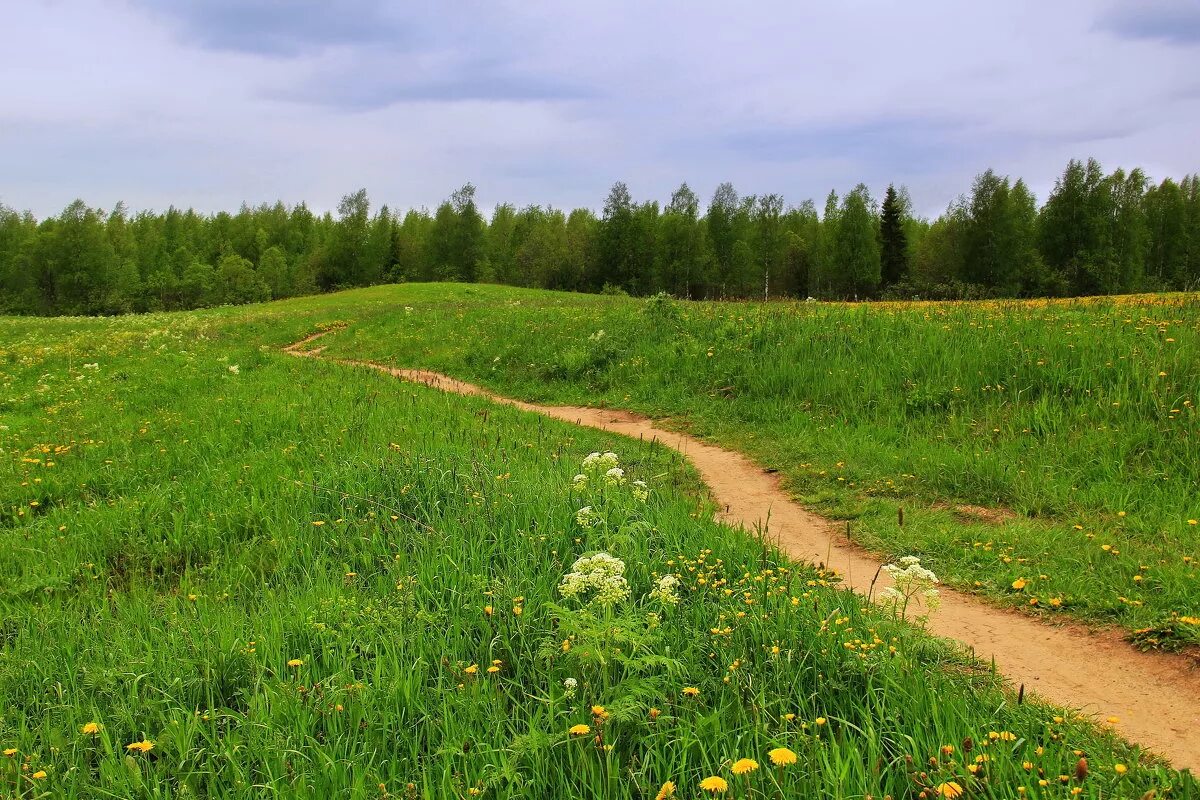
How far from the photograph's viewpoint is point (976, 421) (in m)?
9.21

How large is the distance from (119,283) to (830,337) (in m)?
107

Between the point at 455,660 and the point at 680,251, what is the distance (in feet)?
283

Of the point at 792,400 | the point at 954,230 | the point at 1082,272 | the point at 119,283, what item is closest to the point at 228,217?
the point at 119,283

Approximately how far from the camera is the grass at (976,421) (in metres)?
5.64

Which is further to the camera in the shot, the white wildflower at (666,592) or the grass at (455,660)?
the white wildflower at (666,592)

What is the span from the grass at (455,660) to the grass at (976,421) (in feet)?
6.64

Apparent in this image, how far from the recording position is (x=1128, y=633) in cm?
465

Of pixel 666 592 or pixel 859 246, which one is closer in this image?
pixel 666 592

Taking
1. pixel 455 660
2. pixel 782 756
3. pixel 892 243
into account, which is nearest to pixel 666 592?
pixel 455 660

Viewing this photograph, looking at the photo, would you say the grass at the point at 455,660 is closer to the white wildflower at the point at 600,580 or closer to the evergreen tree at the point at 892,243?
the white wildflower at the point at 600,580

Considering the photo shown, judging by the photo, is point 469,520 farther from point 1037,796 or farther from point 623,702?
point 1037,796

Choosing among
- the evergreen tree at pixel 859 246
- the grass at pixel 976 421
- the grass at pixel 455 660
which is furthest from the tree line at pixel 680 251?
the grass at pixel 455 660

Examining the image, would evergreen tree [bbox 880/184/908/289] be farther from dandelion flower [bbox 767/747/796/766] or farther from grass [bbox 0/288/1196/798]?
dandelion flower [bbox 767/747/796/766]

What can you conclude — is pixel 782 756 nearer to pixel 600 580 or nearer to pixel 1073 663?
pixel 600 580
